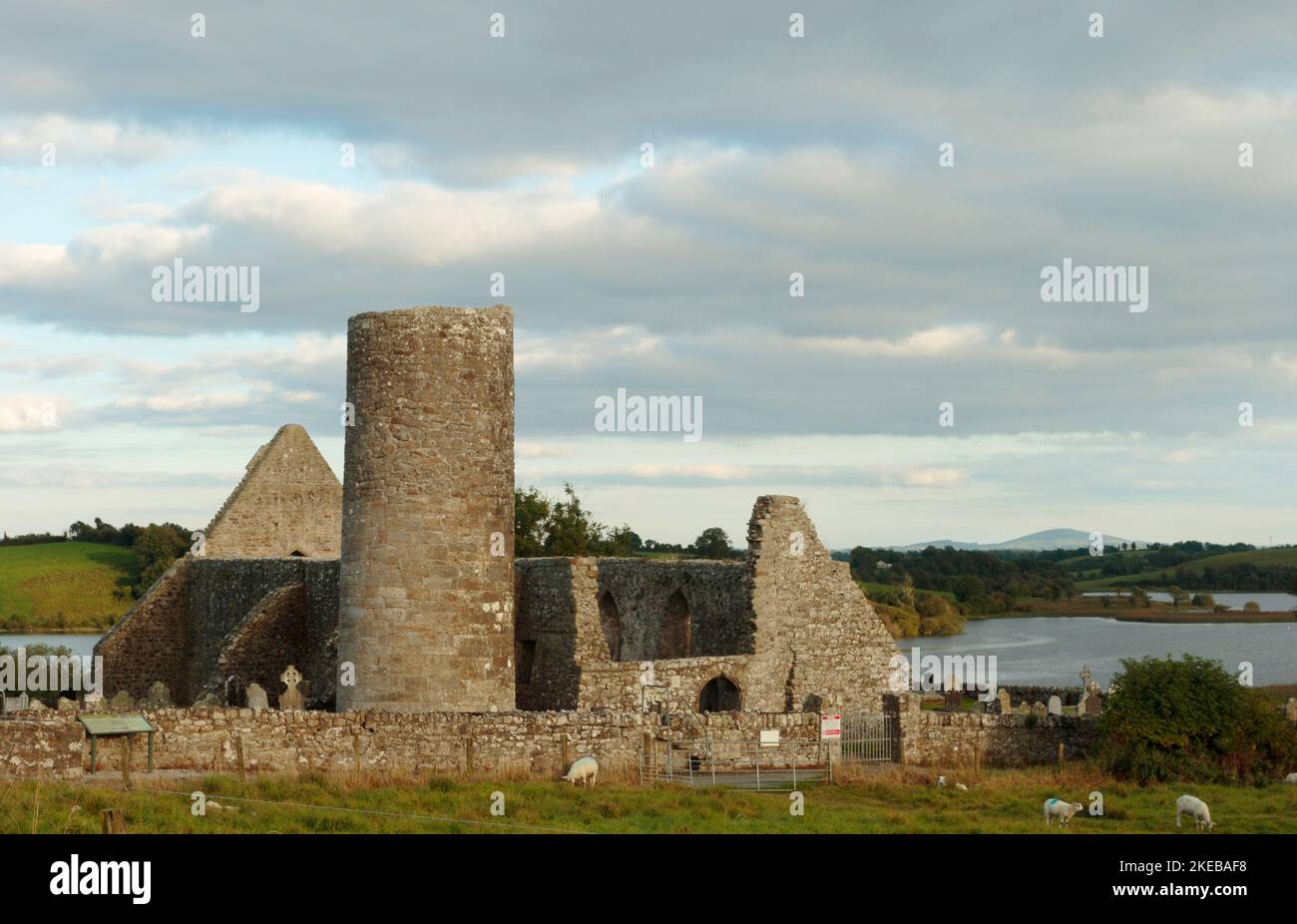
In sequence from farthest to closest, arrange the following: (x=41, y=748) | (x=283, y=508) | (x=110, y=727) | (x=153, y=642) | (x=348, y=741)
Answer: (x=283, y=508) < (x=153, y=642) < (x=348, y=741) < (x=110, y=727) < (x=41, y=748)

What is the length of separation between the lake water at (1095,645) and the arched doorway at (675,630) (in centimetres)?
3017

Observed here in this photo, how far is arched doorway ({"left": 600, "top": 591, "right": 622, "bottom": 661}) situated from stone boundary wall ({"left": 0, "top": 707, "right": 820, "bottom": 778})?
9.50m

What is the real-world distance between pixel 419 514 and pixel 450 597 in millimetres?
1318

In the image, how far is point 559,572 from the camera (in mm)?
25953

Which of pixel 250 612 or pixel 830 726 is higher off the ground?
pixel 250 612

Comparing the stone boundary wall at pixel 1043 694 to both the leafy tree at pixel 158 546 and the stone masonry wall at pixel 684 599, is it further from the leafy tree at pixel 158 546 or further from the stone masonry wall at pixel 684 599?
the leafy tree at pixel 158 546

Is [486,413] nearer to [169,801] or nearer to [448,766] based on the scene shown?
[448,766]

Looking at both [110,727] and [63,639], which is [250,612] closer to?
[110,727]

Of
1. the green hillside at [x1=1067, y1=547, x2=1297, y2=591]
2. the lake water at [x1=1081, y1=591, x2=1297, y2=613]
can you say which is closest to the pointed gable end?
the lake water at [x1=1081, y1=591, x2=1297, y2=613]

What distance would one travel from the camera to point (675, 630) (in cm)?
2891

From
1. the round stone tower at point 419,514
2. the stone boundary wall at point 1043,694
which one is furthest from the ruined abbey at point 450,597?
the stone boundary wall at point 1043,694

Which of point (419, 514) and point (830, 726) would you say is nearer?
point (419, 514)

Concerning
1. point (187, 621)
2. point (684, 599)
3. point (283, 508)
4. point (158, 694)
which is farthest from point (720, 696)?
point (283, 508)

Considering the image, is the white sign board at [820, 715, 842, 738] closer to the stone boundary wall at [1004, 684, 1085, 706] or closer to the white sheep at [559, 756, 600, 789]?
the white sheep at [559, 756, 600, 789]
